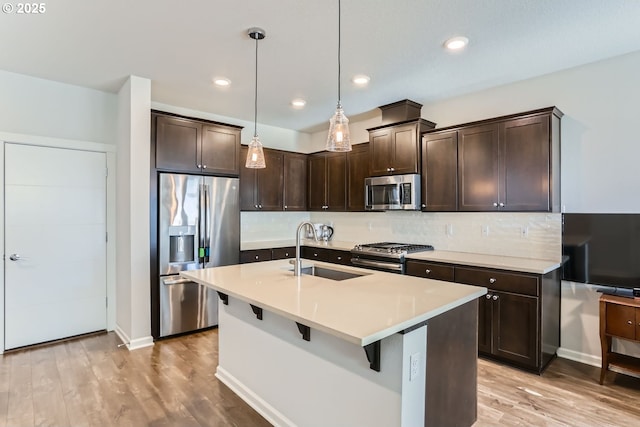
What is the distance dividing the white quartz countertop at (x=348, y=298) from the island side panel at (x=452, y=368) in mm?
145

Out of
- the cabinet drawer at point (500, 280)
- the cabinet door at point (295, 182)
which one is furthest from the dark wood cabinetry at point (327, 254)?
the cabinet drawer at point (500, 280)

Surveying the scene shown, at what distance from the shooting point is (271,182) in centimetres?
521

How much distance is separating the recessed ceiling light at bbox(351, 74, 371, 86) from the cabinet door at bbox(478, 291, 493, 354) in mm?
2433

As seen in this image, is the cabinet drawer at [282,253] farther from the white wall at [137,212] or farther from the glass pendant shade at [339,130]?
the glass pendant shade at [339,130]

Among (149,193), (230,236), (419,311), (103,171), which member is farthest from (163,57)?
(419,311)

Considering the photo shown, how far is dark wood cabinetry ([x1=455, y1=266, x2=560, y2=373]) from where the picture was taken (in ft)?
9.57

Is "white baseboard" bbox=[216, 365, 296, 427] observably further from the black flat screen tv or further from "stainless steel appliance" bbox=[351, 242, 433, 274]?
the black flat screen tv

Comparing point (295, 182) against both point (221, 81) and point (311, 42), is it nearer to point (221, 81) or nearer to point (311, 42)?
point (221, 81)

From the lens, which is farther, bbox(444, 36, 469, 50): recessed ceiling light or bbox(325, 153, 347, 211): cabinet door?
bbox(325, 153, 347, 211): cabinet door

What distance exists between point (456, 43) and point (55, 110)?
4085 mm

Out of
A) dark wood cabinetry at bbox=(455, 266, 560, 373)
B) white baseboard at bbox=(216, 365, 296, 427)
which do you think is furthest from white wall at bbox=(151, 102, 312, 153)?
dark wood cabinetry at bbox=(455, 266, 560, 373)

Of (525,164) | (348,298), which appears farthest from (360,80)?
(348,298)

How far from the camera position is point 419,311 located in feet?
5.40

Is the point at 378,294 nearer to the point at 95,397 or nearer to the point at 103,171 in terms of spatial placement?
the point at 95,397
